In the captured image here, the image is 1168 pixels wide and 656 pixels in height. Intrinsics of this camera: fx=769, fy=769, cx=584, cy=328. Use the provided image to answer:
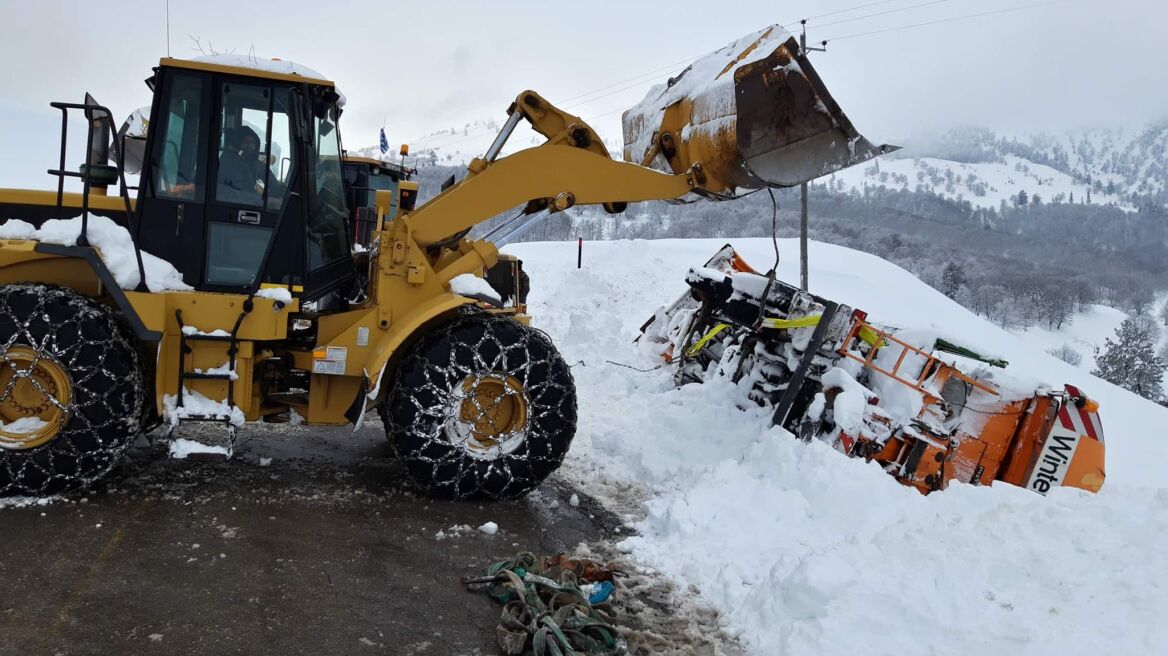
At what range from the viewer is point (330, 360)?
16.5 ft

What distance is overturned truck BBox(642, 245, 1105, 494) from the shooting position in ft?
19.0

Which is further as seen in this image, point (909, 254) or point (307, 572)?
point (909, 254)

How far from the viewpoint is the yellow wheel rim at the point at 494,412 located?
16.6 feet

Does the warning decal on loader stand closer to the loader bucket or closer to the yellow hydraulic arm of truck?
the yellow hydraulic arm of truck

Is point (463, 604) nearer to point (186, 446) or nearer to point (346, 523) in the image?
point (346, 523)

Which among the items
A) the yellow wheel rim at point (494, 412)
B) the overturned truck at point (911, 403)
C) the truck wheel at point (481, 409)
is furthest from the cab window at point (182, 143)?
the overturned truck at point (911, 403)

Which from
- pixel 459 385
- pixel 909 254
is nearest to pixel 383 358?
pixel 459 385

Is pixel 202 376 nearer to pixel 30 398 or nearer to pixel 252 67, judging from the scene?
pixel 30 398

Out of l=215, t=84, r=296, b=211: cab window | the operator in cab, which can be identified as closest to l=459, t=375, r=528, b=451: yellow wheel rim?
l=215, t=84, r=296, b=211: cab window

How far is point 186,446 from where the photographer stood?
15.2ft

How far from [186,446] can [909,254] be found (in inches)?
2795

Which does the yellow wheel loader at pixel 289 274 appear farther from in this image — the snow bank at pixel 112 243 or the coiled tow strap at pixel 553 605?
the coiled tow strap at pixel 553 605

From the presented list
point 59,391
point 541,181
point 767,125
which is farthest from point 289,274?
point 767,125

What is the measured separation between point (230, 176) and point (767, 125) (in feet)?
11.4
